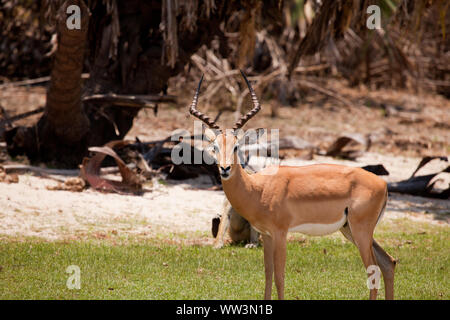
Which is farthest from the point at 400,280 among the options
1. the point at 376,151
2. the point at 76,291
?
the point at 376,151

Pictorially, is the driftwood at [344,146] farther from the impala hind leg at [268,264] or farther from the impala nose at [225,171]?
the impala nose at [225,171]

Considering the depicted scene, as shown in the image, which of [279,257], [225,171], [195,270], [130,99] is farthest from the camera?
[130,99]

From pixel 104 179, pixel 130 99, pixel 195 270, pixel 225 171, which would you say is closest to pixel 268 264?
pixel 225 171

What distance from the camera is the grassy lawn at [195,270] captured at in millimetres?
6012

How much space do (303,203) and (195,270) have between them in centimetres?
187

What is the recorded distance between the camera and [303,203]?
552cm

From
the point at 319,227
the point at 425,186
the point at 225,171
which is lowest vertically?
the point at 425,186

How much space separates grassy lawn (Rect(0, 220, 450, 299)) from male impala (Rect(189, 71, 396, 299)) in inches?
27.7

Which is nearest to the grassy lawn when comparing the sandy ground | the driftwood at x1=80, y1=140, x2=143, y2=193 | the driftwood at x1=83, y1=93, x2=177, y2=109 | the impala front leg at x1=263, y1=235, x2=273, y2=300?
the impala front leg at x1=263, y1=235, x2=273, y2=300

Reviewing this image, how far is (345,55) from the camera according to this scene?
21.8 metres

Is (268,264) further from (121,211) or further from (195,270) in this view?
(121,211)

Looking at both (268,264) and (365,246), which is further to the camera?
(268,264)

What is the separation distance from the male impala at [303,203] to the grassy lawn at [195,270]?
0.70m

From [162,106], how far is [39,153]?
7179 mm
